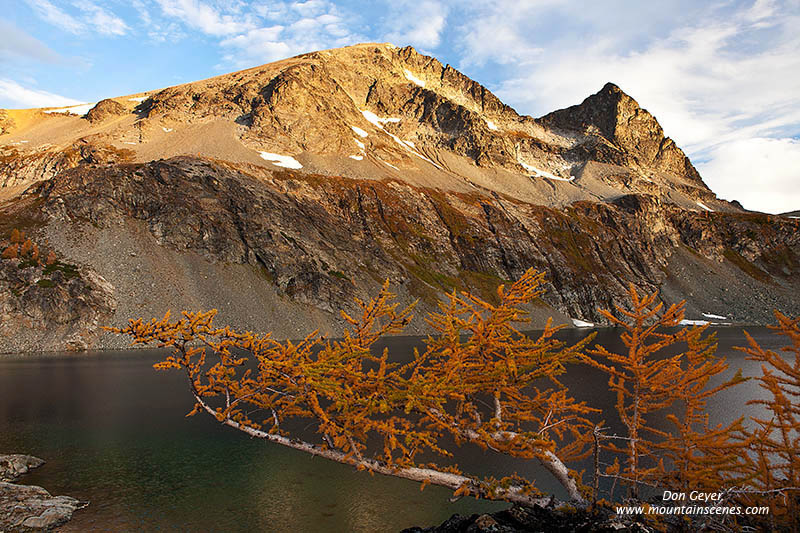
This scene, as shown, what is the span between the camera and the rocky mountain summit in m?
83.4

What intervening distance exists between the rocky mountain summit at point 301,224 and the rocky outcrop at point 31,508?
54380 millimetres

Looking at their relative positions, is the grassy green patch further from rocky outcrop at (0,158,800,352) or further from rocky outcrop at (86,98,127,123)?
rocky outcrop at (86,98,127,123)

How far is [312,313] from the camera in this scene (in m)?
88.4

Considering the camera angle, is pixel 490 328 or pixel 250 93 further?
pixel 250 93

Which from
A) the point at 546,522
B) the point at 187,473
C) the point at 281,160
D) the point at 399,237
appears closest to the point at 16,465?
the point at 187,473

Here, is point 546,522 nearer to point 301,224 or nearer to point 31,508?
point 31,508

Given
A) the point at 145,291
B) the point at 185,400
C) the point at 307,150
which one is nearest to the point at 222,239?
the point at 145,291

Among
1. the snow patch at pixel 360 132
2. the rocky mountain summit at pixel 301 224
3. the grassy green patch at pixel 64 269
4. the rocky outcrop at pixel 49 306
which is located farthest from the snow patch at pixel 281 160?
the rocky outcrop at pixel 49 306

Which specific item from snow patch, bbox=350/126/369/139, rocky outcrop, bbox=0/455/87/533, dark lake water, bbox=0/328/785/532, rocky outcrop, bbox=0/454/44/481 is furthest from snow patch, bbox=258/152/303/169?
rocky outcrop, bbox=0/455/87/533

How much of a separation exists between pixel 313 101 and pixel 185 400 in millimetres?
159642

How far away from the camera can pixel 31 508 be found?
1938 centimetres

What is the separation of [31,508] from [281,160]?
139 metres

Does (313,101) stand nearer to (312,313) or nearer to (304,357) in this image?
(312,313)

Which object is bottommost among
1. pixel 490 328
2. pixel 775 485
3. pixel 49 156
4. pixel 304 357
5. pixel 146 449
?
pixel 146 449
